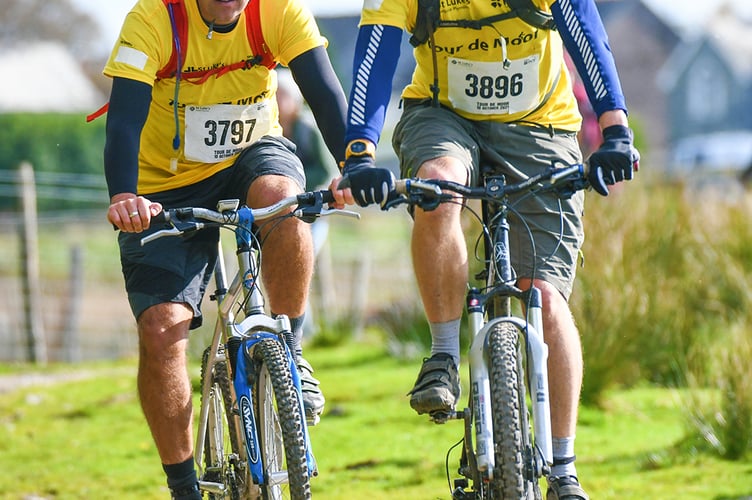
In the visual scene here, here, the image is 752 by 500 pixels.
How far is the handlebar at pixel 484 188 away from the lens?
13.2ft

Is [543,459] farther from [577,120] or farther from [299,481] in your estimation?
[577,120]

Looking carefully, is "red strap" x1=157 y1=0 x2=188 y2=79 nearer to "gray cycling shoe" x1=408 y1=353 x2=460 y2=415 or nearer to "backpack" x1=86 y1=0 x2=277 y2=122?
"backpack" x1=86 y1=0 x2=277 y2=122

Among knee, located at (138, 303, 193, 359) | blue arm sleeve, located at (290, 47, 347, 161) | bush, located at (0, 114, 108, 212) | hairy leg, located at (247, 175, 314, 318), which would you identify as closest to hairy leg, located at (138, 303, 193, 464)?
knee, located at (138, 303, 193, 359)

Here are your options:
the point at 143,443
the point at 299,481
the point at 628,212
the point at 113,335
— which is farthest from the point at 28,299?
the point at 299,481

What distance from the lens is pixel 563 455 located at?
14.5 feet

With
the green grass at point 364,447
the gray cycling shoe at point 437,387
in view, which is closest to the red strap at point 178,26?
the gray cycling shoe at point 437,387

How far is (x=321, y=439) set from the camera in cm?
770

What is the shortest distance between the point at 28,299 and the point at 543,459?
953 cm

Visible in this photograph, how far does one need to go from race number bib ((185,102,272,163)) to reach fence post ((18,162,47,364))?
806 cm

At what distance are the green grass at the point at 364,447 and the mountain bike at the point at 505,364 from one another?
6.93 feet

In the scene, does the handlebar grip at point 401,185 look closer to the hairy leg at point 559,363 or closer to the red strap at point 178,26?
the hairy leg at point 559,363

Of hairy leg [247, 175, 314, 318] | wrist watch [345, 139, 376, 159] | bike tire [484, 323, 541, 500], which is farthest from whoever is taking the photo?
hairy leg [247, 175, 314, 318]

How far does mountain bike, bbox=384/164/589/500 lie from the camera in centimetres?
390

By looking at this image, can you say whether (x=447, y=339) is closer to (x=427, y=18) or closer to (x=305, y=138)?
(x=427, y=18)
